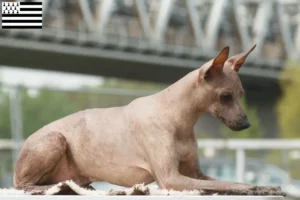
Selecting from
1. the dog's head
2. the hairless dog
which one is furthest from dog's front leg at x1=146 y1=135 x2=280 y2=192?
the dog's head

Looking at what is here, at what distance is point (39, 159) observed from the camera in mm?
3590

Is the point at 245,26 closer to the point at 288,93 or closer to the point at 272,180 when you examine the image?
the point at 288,93

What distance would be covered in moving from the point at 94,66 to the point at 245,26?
15.7m

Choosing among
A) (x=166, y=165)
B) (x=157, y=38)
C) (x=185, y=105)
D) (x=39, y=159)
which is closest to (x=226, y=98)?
(x=185, y=105)

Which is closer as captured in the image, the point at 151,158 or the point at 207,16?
the point at 151,158

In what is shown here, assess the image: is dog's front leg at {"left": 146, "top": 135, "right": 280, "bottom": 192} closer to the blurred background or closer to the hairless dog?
the hairless dog

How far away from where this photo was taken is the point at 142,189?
126 inches

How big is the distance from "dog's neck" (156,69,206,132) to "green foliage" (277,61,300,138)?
141 ft

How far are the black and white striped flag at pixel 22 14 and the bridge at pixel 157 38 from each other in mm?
38291

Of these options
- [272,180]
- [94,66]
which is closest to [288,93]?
[94,66]

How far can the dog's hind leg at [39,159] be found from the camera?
11.7ft

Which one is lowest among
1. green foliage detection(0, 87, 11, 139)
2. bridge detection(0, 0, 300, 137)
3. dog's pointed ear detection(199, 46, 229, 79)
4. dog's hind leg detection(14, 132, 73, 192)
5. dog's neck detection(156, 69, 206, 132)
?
green foliage detection(0, 87, 11, 139)

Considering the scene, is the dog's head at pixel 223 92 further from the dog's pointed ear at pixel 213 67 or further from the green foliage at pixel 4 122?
the green foliage at pixel 4 122

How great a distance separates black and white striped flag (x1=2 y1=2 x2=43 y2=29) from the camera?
4441 mm
